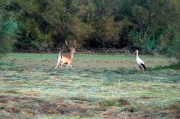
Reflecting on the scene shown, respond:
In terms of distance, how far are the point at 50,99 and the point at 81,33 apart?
4224 cm

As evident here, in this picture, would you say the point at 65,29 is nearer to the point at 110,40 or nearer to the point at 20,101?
the point at 110,40

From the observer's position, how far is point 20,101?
11.2 meters

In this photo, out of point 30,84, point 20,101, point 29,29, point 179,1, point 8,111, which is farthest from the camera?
point 179,1

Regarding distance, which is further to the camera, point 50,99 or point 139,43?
point 139,43

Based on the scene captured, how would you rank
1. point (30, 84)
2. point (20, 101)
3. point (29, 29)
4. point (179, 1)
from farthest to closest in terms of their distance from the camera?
point (179, 1)
point (29, 29)
point (30, 84)
point (20, 101)

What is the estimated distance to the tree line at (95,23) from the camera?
5162cm

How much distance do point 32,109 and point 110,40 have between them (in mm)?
44906

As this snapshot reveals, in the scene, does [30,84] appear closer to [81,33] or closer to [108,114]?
[108,114]

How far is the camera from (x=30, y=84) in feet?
53.0

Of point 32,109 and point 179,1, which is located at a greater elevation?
point 179,1

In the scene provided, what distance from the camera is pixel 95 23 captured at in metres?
56.2

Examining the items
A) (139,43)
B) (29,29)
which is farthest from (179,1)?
(29,29)

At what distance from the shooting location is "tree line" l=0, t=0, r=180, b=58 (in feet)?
169

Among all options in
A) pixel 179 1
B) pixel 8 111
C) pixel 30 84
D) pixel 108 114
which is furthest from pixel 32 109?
pixel 179 1
